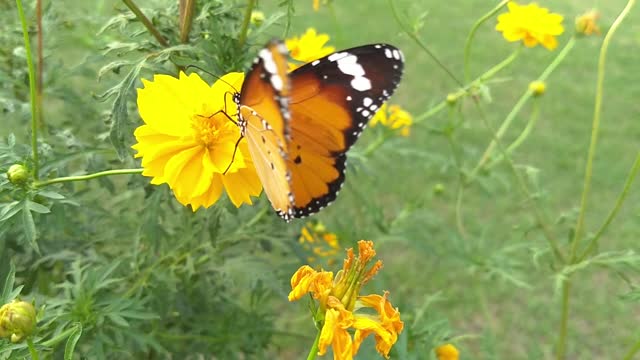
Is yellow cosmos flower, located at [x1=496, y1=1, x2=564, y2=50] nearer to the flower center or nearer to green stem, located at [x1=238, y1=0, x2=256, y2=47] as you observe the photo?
green stem, located at [x1=238, y1=0, x2=256, y2=47]

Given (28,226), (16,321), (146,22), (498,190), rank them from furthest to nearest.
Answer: (498,190) → (146,22) → (28,226) → (16,321)

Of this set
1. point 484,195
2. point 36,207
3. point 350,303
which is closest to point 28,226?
point 36,207

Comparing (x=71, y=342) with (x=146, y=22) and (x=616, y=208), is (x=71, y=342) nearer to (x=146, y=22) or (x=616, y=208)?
(x=146, y=22)

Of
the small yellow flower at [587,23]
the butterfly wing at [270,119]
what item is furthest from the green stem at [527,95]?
the butterfly wing at [270,119]

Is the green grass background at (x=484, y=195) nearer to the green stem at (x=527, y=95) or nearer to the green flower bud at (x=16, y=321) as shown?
the green stem at (x=527, y=95)

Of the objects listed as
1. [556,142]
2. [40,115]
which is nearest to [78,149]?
[40,115]

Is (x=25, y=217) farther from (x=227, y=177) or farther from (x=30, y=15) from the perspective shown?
(x=30, y=15)

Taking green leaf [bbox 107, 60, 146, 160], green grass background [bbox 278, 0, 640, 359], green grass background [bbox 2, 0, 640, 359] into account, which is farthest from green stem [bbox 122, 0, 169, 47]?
green grass background [bbox 278, 0, 640, 359]
